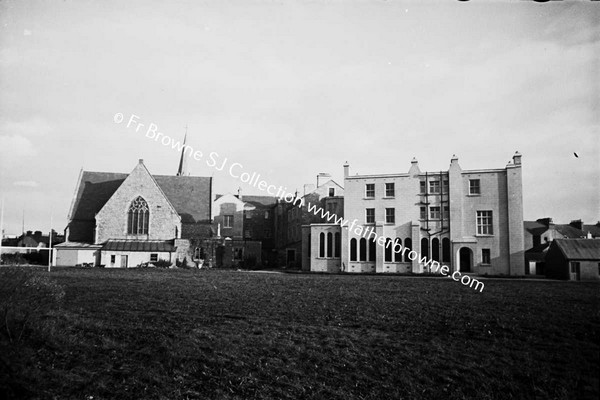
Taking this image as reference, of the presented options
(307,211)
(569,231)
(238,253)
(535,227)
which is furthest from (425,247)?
(569,231)

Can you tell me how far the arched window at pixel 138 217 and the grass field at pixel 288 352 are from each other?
137 feet

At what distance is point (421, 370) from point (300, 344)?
2746 millimetres

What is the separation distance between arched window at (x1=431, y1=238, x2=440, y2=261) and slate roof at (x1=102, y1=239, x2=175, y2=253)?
27464 mm

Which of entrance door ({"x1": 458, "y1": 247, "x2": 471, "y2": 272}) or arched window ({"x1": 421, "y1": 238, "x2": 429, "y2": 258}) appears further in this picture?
arched window ({"x1": 421, "y1": 238, "x2": 429, "y2": 258})

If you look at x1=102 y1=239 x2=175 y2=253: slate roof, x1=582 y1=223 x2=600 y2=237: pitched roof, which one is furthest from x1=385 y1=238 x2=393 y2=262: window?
x1=582 y1=223 x2=600 y2=237: pitched roof

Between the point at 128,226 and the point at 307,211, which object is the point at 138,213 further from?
the point at 307,211

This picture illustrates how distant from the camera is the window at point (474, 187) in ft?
Result: 141

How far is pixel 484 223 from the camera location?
42.4 m

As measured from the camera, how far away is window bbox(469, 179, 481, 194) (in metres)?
43.0

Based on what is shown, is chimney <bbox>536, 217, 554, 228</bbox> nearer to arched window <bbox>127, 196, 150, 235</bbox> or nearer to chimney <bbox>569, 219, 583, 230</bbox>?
chimney <bbox>569, 219, 583, 230</bbox>

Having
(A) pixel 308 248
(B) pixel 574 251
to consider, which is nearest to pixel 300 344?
(B) pixel 574 251

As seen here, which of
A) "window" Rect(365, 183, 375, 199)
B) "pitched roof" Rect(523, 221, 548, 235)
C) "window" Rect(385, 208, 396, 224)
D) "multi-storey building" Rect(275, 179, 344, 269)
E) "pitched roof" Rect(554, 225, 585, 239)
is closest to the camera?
"window" Rect(385, 208, 396, 224)

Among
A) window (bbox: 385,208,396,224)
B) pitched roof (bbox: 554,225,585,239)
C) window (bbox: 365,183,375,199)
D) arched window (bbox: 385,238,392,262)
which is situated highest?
window (bbox: 365,183,375,199)

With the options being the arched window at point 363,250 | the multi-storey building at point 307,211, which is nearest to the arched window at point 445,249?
the arched window at point 363,250
